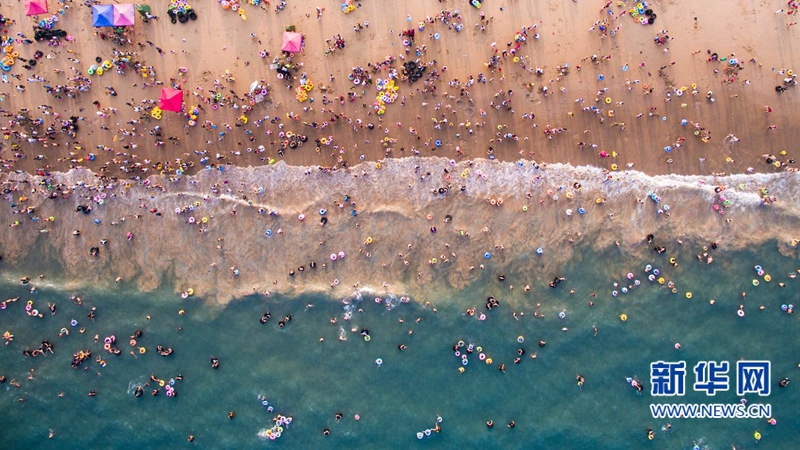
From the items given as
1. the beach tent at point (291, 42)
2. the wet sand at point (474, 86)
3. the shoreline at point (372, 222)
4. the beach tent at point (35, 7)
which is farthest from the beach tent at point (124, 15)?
the beach tent at point (291, 42)

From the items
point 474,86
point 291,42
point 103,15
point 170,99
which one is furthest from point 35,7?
point 474,86

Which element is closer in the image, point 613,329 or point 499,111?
point 613,329

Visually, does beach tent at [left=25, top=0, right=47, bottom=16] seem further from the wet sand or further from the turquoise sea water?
the turquoise sea water

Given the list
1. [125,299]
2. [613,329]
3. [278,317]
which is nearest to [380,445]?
[278,317]

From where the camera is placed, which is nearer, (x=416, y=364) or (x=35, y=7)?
(x=416, y=364)

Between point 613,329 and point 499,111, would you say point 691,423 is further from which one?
point 499,111

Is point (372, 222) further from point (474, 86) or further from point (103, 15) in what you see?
point (103, 15)

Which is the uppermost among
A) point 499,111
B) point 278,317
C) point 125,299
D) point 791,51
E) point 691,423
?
point 791,51
